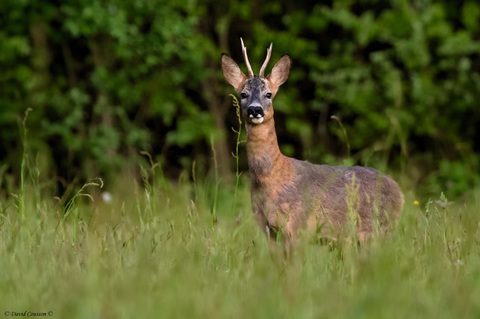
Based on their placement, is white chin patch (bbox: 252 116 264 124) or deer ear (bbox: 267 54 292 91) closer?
white chin patch (bbox: 252 116 264 124)

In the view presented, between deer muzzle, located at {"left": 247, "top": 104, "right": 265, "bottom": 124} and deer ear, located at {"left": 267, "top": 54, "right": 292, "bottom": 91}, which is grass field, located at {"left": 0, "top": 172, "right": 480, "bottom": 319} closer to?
deer muzzle, located at {"left": 247, "top": 104, "right": 265, "bottom": 124}

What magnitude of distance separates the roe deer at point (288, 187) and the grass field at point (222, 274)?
18cm

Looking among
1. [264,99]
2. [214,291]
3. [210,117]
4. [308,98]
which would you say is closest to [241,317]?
[214,291]

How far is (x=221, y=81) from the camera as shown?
10008 millimetres

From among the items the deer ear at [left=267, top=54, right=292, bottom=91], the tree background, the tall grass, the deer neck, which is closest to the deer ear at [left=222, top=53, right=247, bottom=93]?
the deer ear at [left=267, top=54, right=292, bottom=91]

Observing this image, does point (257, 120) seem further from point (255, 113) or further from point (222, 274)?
point (222, 274)

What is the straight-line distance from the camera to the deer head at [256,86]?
4887 millimetres

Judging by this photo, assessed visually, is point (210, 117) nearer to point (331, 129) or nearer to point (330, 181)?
point (331, 129)

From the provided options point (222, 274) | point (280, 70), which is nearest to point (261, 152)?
point (280, 70)

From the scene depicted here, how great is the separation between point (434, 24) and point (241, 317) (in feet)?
22.1

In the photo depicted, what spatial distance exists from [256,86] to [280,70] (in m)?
0.38

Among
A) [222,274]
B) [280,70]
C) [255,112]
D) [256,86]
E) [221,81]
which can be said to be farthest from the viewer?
[221,81]

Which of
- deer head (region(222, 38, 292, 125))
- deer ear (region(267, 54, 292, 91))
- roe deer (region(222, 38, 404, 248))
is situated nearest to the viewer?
roe deer (region(222, 38, 404, 248))

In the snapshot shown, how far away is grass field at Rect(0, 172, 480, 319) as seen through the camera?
3.19 meters
